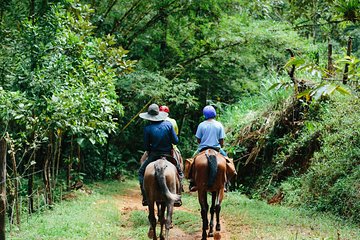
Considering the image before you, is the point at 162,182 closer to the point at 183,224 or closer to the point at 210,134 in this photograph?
the point at 210,134

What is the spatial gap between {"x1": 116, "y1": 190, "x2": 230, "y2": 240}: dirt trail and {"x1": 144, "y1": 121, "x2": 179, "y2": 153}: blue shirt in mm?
1670

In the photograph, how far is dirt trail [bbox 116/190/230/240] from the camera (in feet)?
26.3

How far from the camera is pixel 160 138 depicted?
788 centimetres

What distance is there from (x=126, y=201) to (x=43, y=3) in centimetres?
636

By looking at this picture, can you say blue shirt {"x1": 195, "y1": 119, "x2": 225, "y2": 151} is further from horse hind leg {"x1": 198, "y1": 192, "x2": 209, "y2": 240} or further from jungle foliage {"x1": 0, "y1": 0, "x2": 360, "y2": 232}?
jungle foliage {"x1": 0, "y1": 0, "x2": 360, "y2": 232}

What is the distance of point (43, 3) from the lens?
30.1 ft

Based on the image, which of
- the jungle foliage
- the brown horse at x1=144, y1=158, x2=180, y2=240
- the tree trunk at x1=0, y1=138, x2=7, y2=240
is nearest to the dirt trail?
the brown horse at x1=144, y1=158, x2=180, y2=240

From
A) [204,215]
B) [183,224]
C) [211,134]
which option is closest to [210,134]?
[211,134]

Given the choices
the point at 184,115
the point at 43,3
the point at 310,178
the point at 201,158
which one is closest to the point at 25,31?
the point at 43,3

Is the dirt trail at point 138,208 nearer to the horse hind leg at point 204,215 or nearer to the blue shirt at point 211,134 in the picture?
the horse hind leg at point 204,215

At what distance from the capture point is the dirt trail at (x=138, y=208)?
801 cm

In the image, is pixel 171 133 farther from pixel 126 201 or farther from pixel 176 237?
pixel 126 201

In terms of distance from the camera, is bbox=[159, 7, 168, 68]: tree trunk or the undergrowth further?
bbox=[159, 7, 168, 68]: tree trunk

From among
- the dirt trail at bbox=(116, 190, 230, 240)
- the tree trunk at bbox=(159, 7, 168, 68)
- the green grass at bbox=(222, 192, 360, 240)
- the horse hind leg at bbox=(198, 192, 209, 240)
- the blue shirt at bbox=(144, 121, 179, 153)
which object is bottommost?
the dirt trail at bbox=(116, 190, 230, 240)
